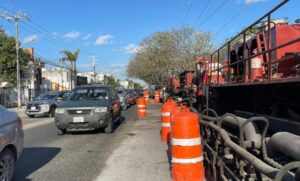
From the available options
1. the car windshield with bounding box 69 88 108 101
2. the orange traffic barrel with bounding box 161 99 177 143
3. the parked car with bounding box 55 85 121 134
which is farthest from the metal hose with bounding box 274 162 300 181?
the car windshield with bounding box 69 88 108 101

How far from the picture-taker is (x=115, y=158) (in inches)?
378

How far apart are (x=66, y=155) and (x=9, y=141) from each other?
3.37 m

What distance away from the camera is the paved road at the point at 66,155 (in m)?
8.02

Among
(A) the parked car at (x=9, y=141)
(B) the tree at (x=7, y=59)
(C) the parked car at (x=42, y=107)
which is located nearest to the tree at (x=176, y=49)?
(B) the tree at (x=7, y=59)

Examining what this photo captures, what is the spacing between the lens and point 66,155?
33.5 ft

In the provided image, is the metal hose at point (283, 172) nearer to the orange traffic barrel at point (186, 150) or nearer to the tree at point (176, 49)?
the orange traffic barrel at point (186, 150)

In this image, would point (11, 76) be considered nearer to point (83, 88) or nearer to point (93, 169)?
point (83, 88)

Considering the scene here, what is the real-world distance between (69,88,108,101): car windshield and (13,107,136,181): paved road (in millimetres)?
1287

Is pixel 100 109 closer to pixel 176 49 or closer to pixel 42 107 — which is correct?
pixel 42 107

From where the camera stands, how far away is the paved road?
8016 millimetres

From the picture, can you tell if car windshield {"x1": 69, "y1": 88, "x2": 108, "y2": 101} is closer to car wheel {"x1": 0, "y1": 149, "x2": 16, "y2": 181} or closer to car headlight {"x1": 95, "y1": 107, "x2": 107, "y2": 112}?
car headlight {"x1": 95, "y1": 107, "x2": 107, "y2": 112}

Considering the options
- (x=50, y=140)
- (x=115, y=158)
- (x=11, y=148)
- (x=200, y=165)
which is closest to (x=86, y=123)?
(x=50, y=140)

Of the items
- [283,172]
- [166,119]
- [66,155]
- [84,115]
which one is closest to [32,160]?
[66,155]

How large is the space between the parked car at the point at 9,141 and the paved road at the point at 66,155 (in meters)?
0.63
